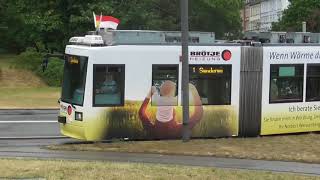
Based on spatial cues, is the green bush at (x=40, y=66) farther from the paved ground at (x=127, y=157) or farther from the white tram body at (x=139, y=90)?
the white tram body at (x=139, y=90)

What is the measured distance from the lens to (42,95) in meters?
34.8

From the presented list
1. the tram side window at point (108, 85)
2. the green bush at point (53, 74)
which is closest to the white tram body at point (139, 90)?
the tram side window at point (108, 85)

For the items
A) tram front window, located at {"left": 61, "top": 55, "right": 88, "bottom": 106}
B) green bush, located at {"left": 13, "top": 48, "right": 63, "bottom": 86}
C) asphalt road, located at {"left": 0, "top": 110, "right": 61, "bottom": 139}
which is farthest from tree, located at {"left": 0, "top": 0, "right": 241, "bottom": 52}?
tram front window, located at {"left": 61, "top": 55, "right": 88, "bottom": 106}

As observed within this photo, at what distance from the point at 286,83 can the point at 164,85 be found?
12.0ft

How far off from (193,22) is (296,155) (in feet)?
165

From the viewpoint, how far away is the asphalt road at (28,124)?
17.8 m

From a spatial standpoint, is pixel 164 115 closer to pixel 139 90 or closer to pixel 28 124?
pixel 139 90

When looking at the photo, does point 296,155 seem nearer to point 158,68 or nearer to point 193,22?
point 158,68

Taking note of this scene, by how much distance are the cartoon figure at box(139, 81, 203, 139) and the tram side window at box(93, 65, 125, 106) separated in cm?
72

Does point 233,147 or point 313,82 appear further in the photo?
point 313,82

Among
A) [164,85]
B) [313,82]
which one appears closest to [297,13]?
[313,82]

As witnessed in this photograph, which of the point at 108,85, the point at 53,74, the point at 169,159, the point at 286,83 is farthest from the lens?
the point at 53,74

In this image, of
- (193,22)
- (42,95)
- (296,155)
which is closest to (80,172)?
(296,155)

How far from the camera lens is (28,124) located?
20250 millimetres
